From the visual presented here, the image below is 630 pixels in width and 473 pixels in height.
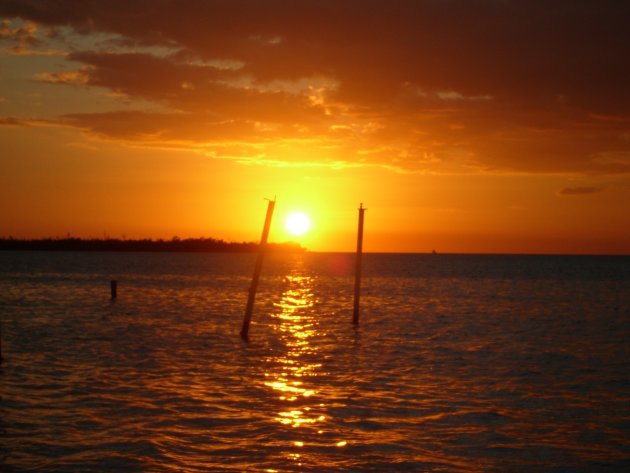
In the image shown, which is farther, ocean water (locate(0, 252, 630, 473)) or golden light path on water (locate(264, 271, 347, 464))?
golden light path on water (locate(264, 271, 347, 464))

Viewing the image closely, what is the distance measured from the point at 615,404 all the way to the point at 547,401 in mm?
1616

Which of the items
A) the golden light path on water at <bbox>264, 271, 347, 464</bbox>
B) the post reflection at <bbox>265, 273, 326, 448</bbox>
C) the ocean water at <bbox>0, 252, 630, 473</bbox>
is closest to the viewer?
the ocean water at <bbox>0, 252, 630, 473</bbox>

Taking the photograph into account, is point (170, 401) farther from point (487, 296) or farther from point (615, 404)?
point (487, 296)

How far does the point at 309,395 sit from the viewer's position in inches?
687

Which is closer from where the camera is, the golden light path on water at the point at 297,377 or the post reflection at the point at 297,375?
the golden light path on water at the point at 297,377

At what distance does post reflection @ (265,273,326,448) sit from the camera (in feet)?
48.6

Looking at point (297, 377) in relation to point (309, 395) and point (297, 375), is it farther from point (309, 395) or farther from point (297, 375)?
point (309, 395)

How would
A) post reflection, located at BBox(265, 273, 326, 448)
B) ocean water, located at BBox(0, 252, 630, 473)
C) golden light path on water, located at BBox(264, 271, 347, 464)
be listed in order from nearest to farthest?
1. ocean water, located at BBox(0, 252, 630, 473)
2. golden light path on water, located at BBox(264, 271, 347, 464)
3. post reflection, located at BBox(265, 273, 326, 448)

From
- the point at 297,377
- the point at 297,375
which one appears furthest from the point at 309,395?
the point at 297,375

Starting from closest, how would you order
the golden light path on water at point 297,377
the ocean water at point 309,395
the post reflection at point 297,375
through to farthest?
the ocean water at point 309,395 → the golden light path on water at point 297,377 → the post reflection at point 297,375

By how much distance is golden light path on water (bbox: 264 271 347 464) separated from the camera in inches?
577

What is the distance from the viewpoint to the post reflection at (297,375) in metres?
14.8

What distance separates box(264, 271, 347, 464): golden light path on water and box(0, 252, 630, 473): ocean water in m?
0.07

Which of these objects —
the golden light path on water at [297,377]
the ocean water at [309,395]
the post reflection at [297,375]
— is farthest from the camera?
the post reflection at [297,375]
